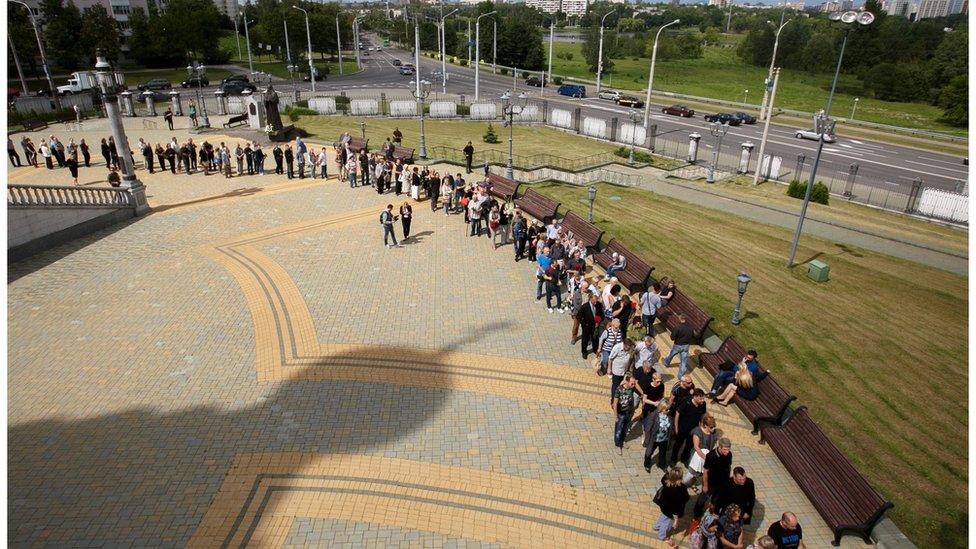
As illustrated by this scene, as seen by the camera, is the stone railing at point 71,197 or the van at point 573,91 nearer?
the stone railing at point 71,197

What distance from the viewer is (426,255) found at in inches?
687

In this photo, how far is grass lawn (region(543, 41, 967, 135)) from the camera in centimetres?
6806

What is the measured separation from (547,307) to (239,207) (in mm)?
13874

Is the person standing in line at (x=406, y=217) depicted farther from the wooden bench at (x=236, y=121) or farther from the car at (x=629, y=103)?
the car at (x=629, y=103)

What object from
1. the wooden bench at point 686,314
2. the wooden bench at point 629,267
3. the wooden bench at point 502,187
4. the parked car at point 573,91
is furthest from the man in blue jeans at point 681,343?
the parked car at point 573,91

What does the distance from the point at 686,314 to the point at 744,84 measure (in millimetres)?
91139

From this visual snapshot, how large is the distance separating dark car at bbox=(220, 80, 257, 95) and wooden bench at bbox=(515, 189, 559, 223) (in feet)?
151

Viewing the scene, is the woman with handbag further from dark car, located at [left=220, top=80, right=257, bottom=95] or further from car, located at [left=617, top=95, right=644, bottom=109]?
dark car, located at [left=220, top=80, right=257, bottom=95]

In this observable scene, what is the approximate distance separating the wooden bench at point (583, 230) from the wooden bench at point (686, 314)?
3971 millimetres

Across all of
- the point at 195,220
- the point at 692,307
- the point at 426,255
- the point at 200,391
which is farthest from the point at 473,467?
the point at 195,220

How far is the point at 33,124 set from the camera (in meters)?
35.8

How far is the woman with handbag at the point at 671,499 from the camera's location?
7.48 metres

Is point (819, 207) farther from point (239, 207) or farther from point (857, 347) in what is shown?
point (239, 207)

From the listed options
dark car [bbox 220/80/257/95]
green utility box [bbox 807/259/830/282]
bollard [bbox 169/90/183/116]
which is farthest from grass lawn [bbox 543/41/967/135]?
bollard [bbox 169/90/183/116]
